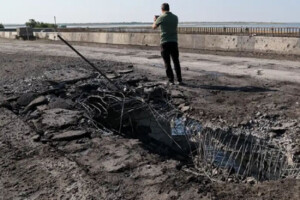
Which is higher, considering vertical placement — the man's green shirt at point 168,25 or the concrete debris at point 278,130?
the man's green shirt at point 168,25

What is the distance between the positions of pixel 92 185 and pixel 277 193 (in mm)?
1890

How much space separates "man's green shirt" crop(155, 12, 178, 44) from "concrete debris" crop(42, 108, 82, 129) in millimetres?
3419

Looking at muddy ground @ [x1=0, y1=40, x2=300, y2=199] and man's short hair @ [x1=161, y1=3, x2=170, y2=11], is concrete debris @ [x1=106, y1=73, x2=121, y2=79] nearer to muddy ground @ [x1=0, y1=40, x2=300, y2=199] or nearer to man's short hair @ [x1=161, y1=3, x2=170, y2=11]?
muddy ground @ [x1=0, y1=40, x2=300, y2=199]

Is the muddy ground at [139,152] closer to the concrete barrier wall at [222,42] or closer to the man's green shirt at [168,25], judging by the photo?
the man's green shirt at [168,25]

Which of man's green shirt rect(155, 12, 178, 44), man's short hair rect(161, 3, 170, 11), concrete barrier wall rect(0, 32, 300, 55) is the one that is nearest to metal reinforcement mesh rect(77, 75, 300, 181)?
man's green shirt rect(155, 12, 178, 44)

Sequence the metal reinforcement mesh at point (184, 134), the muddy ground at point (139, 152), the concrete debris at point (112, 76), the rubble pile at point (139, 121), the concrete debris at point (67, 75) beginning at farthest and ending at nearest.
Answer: the concrete debris at point (112, 76) → the concrete debris at point (67, 75) → the rubble pile at point (139, 121) → the metal reinforcement mesh at point (184, 134) → the muddy ground at point (139, 152)

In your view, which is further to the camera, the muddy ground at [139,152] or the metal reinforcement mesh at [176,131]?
the metal reinforcement mesh at [176,131]

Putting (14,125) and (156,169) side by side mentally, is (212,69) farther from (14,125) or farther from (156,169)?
(156,169)

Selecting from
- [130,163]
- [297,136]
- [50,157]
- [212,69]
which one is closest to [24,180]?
[50,157]

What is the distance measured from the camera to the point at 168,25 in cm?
946

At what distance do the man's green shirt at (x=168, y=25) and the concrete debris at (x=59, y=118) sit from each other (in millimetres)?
3419

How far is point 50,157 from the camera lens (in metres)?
5.04

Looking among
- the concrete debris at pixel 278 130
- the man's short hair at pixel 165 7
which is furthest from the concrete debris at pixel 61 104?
the concrete debris at pixel 278 130

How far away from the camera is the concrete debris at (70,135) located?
5801 millimetres
